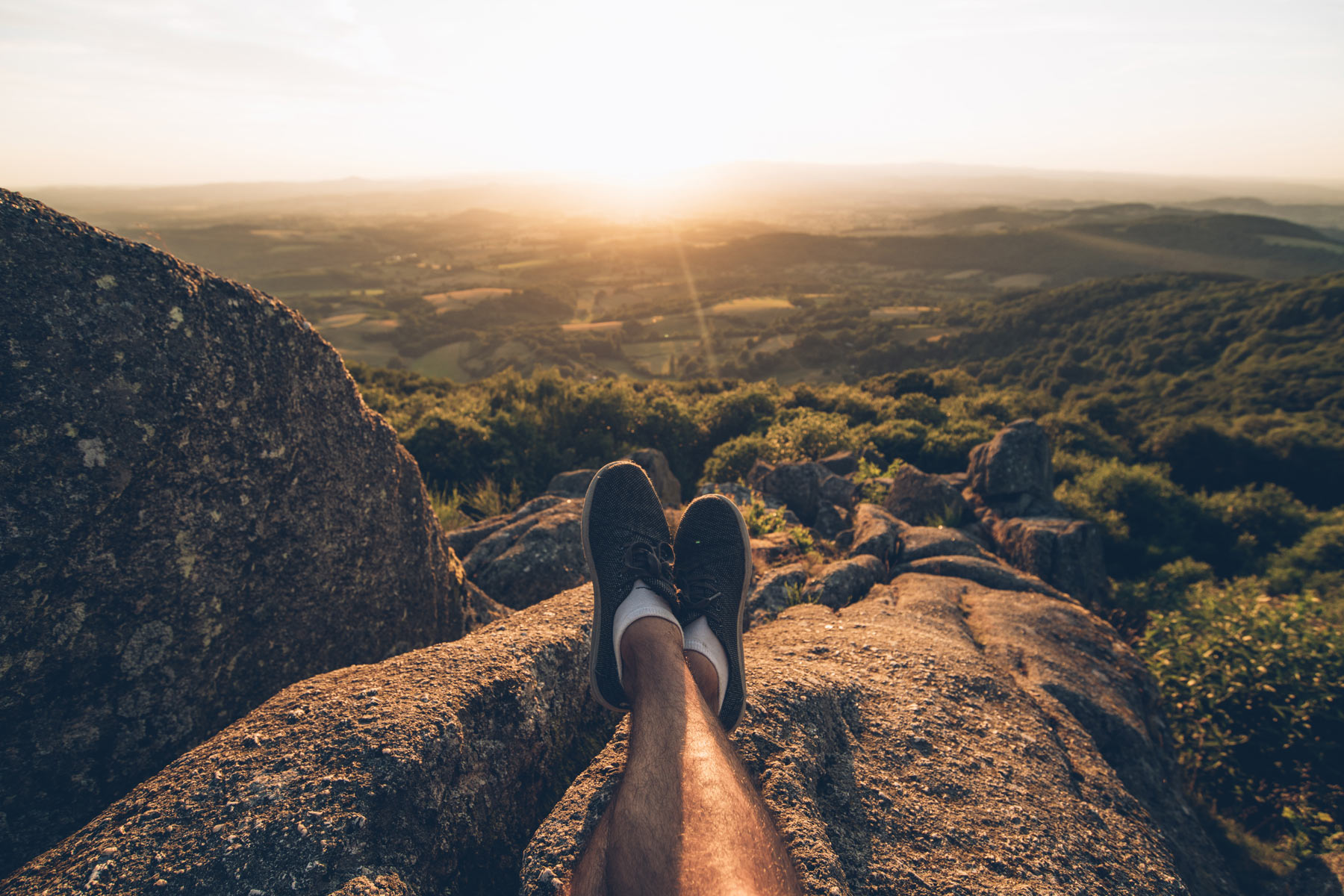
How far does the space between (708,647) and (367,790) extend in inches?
65.5

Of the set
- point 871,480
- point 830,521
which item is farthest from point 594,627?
point 871,480

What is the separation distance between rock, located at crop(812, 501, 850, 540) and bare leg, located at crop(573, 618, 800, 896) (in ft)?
15.1

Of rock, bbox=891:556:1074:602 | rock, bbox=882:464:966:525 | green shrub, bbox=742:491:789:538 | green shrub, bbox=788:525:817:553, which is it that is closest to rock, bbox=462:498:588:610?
green shrub, bbox=742:491:789:538

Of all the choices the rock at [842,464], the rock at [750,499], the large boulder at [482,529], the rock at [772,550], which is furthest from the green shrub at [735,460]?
the large boulder at [482,529]

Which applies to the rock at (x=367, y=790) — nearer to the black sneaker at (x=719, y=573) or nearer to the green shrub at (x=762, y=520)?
Result: the black sneaker at (x=719, y=573)

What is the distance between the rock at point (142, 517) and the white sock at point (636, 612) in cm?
162

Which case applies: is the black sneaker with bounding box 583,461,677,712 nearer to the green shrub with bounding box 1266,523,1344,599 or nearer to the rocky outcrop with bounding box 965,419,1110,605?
the rocky outcrop with bounding box 965,419,1110,605

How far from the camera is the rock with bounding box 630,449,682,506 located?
9.35 metres

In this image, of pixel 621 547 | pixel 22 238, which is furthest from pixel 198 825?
pixel 22 238

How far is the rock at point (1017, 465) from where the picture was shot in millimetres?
7645

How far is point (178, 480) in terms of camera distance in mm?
2645

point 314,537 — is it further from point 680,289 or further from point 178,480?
point 680,289

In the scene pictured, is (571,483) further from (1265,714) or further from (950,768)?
(1265,714)

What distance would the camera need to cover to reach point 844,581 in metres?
4.94
